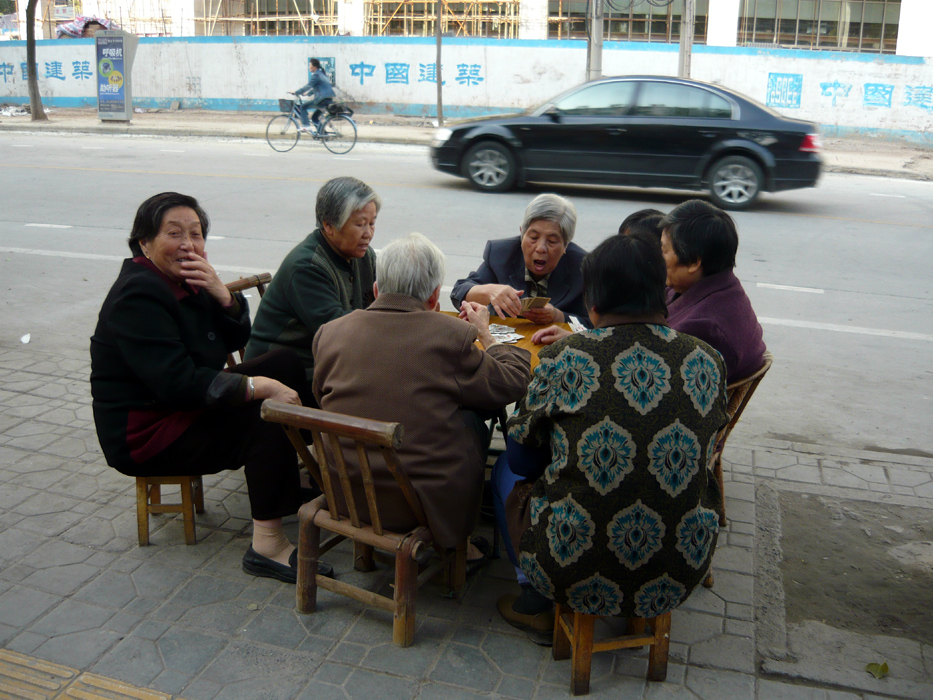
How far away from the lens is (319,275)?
3.61 meters

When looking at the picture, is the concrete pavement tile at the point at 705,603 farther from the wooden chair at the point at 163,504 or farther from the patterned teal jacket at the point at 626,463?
the wooden chair at the point at 163,504

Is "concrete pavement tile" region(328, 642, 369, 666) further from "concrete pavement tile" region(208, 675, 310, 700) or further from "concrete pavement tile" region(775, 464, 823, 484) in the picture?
"concrete pavement tile" region(775, 464, 823, 484)

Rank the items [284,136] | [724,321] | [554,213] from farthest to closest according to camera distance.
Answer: [284,136] → [554,213] → [724,321]

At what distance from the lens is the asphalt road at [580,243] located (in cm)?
539

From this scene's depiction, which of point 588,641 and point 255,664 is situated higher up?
point 588,641

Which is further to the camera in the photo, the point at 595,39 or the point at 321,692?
the point at 595,39

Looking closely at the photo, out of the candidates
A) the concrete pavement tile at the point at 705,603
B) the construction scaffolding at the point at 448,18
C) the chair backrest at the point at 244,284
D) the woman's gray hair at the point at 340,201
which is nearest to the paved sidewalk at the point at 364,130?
the construction scaffolding at the point at 448,18

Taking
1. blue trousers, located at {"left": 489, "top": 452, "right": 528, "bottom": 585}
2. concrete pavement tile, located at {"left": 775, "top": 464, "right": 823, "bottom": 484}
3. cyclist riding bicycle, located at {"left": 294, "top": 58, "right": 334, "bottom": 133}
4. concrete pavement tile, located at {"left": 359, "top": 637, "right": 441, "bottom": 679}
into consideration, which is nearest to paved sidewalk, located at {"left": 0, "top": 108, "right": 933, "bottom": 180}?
cyclist riding bicycle, located at {"left": 294, "top": 58, "right": 334, "bottom": 133}

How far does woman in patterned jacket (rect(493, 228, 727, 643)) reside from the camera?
2363 millimetres

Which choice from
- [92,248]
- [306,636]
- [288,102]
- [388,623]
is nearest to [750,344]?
[388,623]

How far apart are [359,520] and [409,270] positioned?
854mm

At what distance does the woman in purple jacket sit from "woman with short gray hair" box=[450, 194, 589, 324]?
2.39 feet

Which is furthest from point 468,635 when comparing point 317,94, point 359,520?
point 317,94

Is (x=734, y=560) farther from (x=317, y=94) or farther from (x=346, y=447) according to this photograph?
(x=317, y=94)
